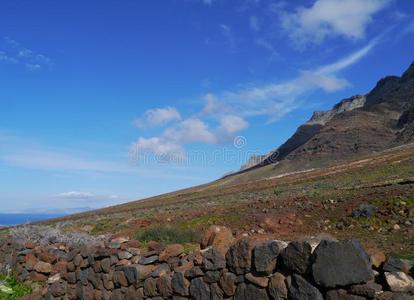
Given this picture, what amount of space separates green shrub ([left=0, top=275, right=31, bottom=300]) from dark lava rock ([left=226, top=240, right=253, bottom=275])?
6783mm

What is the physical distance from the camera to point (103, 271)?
988cm

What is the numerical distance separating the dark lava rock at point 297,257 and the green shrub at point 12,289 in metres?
7.87

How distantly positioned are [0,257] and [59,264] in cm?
346

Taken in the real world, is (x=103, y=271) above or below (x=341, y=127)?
below

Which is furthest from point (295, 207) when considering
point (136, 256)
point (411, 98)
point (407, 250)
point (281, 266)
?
point (411, 98)

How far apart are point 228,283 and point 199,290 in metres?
0.67

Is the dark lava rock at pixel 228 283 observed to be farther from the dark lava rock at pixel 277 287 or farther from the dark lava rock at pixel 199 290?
the dark lava rock at pixel 277 287

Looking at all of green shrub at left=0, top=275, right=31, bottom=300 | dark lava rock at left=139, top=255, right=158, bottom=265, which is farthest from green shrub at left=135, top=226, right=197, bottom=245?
dark lava rock at left=139, top=255, right=158, bottom=265

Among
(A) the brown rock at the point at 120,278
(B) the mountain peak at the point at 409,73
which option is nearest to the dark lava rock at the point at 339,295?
(A) the brown rock at the point at 120,278

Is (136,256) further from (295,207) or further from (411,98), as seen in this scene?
(411,98)

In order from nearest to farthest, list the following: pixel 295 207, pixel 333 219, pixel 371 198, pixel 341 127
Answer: pixel 333 219 < pixel 371 198 < pixel 295 207 < pixel 341 127

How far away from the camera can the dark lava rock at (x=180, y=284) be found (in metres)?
8.03

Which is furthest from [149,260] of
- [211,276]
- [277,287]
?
[277,287]

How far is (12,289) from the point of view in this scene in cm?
1205
